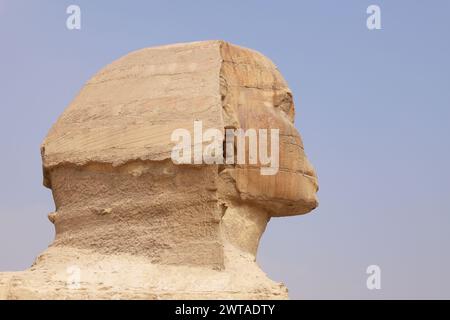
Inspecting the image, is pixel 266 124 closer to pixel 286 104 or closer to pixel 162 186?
pixel 286 104

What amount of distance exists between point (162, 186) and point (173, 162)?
373 mm

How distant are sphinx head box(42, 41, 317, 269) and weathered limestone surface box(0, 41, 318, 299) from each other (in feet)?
0.05

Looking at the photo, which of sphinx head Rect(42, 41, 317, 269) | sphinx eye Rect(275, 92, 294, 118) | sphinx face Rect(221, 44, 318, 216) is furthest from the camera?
sphinx eye Rect(275, 92, 294, 118)

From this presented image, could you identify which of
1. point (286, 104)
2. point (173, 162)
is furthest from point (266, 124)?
point (173, 162)

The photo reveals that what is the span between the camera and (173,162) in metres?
11.4

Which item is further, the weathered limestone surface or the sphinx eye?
the sphinx eye

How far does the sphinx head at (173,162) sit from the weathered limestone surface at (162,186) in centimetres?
2

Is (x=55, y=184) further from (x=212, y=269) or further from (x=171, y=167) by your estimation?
(x=212, y=269)

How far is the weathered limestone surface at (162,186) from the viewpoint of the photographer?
11062mm

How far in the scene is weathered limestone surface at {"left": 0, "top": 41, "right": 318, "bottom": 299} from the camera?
11.1m

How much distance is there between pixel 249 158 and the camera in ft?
39.3

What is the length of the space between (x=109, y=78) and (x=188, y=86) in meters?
1.39

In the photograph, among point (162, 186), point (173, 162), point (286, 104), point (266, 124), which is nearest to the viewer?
point (173, 162)
